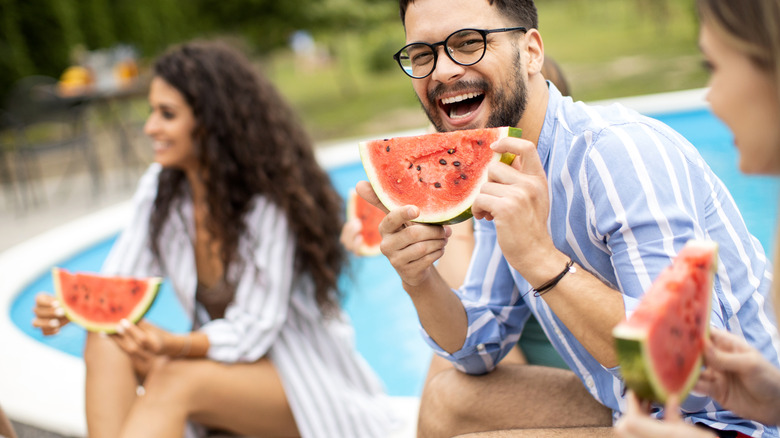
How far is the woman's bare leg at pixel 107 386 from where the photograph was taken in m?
3.05

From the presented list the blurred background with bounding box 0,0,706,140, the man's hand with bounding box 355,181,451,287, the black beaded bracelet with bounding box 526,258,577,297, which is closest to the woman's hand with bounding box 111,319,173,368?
the man's hand with bounding box 355,181,451,287

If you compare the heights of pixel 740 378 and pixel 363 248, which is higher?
pixel 740 378

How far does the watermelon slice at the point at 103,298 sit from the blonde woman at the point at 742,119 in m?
2.42

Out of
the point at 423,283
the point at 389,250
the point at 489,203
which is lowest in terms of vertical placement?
the point at 423,283

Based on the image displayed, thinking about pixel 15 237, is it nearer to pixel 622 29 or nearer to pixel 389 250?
pixel 389 250

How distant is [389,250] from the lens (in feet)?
6.53

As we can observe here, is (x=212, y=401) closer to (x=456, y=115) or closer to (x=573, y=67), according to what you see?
(x=456, y=115)

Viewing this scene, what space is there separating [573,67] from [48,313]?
15693 millimetres

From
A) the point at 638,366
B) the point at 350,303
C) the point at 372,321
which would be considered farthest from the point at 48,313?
the point at 350,303

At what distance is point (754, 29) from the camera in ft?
4.35

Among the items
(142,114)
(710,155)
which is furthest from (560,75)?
(142,114)

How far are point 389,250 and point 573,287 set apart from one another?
0.51 metres

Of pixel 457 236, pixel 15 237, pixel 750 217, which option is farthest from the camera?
pixel 15 237

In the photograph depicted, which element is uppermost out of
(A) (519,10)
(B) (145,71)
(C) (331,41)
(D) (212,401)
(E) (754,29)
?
(C) (331,41)
